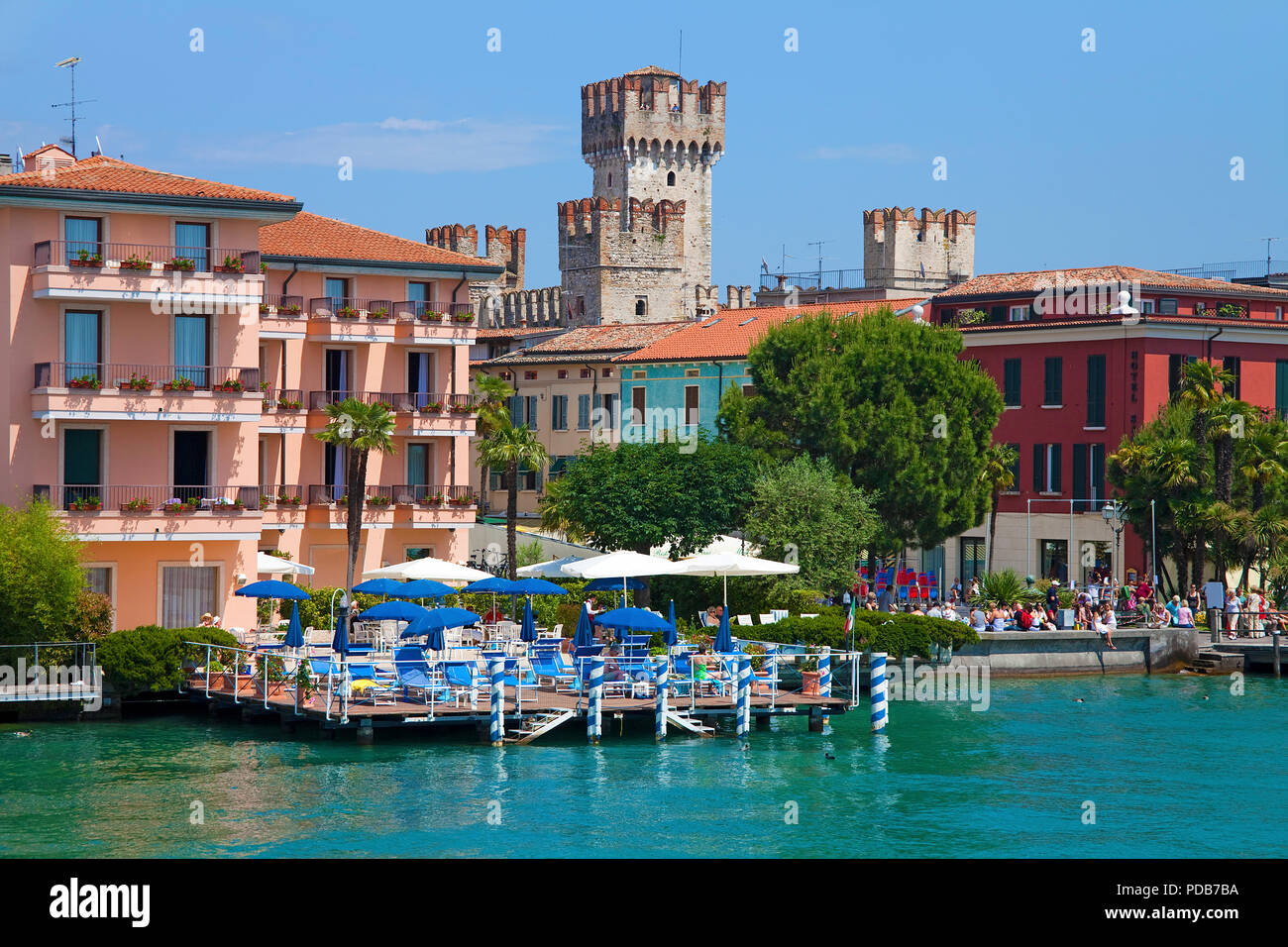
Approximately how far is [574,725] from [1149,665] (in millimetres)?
23794

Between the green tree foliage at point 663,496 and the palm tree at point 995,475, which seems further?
the palm tree at point 995,475

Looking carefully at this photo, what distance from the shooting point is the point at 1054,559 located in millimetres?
69625

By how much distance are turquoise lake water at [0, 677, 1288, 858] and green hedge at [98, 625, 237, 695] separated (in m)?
0.99

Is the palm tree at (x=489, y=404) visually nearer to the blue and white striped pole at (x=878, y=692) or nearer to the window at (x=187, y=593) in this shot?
the window at (x=187, y=593)

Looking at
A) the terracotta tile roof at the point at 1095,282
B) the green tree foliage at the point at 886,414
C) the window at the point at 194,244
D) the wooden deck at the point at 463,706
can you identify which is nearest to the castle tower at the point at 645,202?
the terracotta tile roof at the point at 1095,282

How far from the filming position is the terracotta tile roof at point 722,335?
3150 inches

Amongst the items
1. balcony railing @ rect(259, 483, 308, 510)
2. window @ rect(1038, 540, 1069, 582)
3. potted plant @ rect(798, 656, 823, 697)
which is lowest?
potted plant @ rect(798, 656, 823, 697)

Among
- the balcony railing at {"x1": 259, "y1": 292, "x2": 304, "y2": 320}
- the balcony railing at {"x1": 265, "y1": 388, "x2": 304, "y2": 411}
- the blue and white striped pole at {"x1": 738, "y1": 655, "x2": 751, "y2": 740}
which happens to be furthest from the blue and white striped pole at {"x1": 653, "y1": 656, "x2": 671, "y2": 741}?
the balcony railing at {"x1": 259, "y1": 292, "x2": 304, "y2": 320}

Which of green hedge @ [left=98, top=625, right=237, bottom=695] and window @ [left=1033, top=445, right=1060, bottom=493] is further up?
window @ [left=1033, top=445, right=1060, bottom=493]

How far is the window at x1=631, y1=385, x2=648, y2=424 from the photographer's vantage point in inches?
3275

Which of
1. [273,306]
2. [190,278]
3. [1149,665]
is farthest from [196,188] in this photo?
[1149,665]

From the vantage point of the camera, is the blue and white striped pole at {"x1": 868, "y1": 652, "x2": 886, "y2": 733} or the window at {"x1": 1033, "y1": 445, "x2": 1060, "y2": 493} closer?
the blue and white striped pole at {"x1": 868, "y1": 652, "x2": 886, "y2": 733}

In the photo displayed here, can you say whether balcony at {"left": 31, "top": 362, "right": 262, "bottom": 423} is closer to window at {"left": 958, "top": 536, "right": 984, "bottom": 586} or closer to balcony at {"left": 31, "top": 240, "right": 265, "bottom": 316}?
balcony at {"left": 31, "top": 240, "right": 265, "bottom": 316}

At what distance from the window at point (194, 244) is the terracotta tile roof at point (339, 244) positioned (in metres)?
8.73
